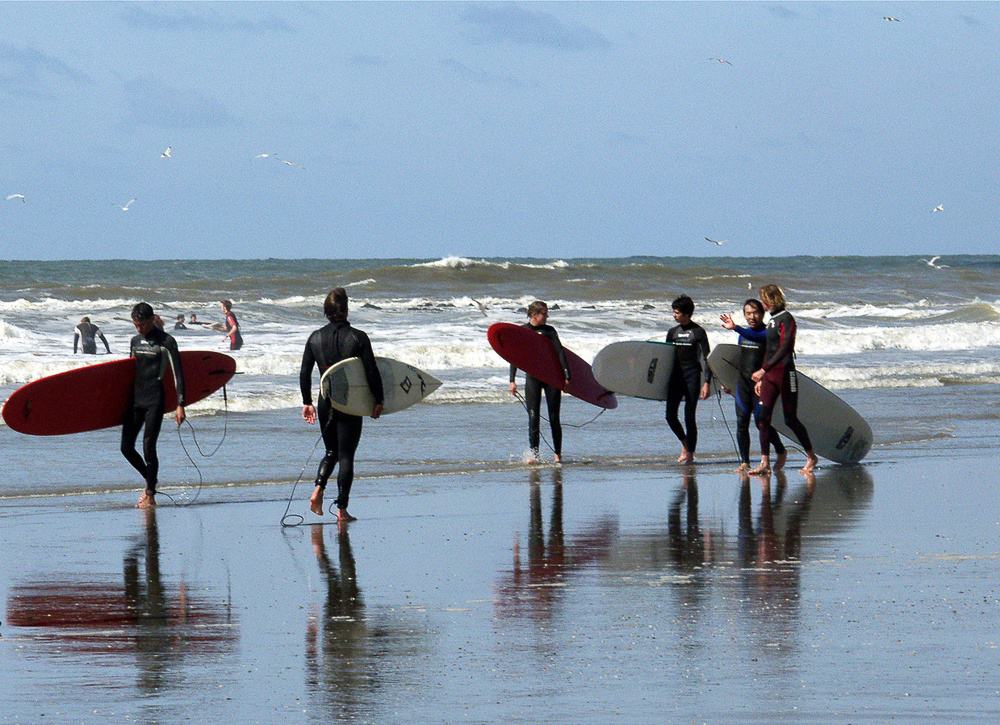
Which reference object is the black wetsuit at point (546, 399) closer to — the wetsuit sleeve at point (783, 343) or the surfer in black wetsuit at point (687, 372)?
the surfer in black wetsuit at point (687, 372)

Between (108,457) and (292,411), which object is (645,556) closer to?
(108,457)

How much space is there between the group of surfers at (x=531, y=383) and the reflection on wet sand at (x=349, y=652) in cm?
210

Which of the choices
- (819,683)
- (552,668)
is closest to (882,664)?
(819,683)

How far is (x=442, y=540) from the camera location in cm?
814

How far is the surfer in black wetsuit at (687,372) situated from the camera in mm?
11953

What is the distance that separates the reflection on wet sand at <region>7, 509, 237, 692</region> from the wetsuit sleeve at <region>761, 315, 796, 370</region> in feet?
17.4

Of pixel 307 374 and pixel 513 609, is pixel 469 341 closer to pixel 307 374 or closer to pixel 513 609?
pixel 307 374

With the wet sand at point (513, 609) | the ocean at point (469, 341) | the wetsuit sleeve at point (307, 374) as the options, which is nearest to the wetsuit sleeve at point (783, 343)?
the wet sand at point (513, 609)

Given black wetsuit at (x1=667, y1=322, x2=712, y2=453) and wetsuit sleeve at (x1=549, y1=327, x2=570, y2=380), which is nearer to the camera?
black wetsuit at (x1=667, y1=322, x2=712, y2=453)

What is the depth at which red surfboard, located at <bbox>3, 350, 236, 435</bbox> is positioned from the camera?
10.3m

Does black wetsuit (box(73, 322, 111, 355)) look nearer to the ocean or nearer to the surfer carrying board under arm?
the ocean

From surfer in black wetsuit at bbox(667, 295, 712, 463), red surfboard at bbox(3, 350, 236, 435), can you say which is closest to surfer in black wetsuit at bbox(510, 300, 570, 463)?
surfer in black wetsuit at bbox(667, 295, 712, 463)

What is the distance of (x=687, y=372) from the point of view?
12.1m

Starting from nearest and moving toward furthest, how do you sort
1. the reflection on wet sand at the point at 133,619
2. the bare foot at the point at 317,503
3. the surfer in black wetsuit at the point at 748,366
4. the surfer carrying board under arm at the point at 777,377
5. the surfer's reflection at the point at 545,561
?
the reflection on wet sand at the point at 133,619, the surfer's reflection at the point at 545,561, the bare foot at the point at 317,503, the surfer carrying board under arm at the point at 777,377, the surfer in black wetsuit at the point at 748,366
